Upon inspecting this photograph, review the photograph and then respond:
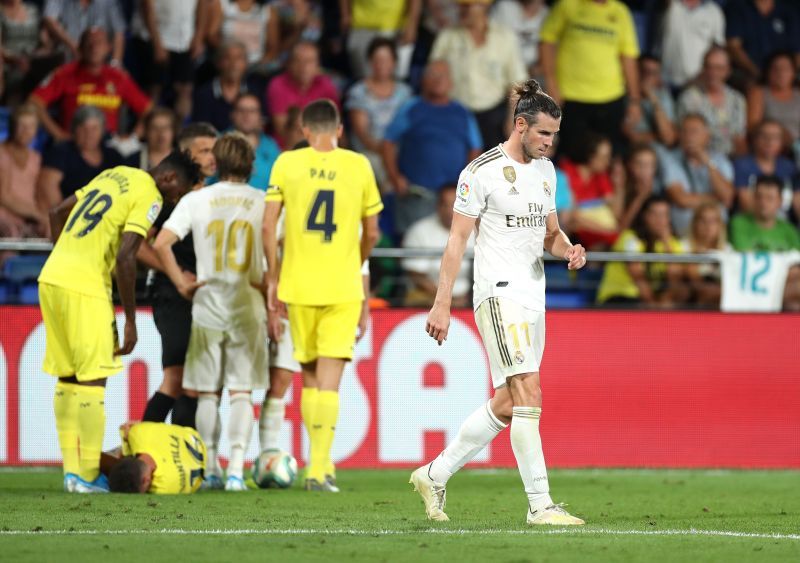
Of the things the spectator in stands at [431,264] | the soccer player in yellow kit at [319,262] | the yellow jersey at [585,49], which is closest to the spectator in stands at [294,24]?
the yellow jersey at [585,49]

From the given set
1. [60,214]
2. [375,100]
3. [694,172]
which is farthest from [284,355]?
[694,172]

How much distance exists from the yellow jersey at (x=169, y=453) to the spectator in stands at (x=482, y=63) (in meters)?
6.54

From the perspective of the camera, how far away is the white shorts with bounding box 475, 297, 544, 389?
729 centimetres

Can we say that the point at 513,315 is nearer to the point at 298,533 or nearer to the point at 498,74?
the point at 298,533

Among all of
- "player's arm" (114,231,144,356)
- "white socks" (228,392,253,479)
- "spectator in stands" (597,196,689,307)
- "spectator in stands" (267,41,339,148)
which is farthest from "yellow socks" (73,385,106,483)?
"spectator in stands" (267,41,339,148)

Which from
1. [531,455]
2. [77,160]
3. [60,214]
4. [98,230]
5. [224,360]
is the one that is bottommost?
[531,455]

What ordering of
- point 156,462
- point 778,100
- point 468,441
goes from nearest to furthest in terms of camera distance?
point 468,441 < point 156,462 < point 778,100

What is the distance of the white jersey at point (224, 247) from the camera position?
32.7 ft

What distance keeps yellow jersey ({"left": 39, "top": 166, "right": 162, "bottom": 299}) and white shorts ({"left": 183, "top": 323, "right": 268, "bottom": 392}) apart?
95 cm

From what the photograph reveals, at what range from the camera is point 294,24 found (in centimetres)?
1549

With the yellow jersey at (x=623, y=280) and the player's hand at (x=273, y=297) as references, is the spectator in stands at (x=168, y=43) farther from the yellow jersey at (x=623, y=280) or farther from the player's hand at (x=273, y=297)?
the player's hand at (x=273, y=297)

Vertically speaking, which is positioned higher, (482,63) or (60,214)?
(482,63)

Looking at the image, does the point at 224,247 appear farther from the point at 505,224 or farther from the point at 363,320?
the point at 505,224

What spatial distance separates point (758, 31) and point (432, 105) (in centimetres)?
496
